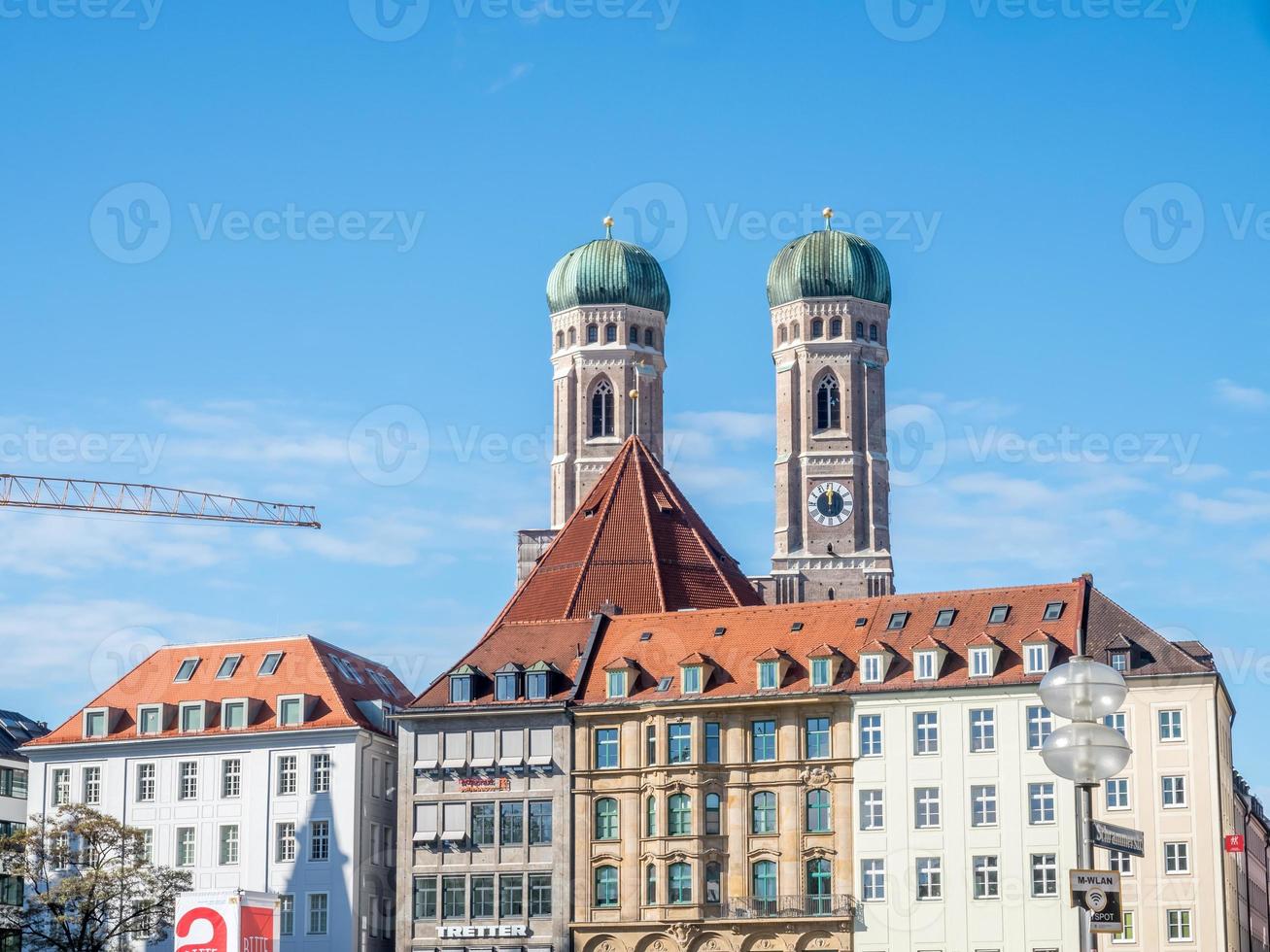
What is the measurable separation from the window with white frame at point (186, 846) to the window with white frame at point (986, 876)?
3290cm

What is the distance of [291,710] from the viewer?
9925 centimetres

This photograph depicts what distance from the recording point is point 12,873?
93438 mm

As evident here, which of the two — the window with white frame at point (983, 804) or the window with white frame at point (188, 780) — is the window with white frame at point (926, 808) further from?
the window with white frame at point (188, 780)

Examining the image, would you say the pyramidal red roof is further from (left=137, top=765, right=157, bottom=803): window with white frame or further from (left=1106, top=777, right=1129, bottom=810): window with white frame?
(left=1106, top=777, right=1129, bottom=810): window with white frame

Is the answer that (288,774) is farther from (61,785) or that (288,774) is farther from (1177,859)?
(1177,859)

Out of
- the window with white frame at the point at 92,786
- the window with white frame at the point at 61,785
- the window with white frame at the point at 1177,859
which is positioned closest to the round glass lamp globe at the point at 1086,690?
the window with white frame at the point at 1177,859

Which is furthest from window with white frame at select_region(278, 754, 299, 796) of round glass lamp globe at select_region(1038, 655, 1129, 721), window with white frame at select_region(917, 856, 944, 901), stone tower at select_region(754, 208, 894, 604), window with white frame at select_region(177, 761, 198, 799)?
stone tower at select_region(754, 208, 894, 604)

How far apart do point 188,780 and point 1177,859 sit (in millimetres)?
41131

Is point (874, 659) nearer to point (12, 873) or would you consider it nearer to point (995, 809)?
point (995, 809)

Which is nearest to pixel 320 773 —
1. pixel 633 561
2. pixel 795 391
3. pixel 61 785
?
pixel 61 785

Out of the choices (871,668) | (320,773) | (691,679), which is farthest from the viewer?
(320,773)

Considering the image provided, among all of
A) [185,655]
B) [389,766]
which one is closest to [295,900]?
[389,766]

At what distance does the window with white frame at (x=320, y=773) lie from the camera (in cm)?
9769

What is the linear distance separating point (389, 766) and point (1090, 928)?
2867 inches
